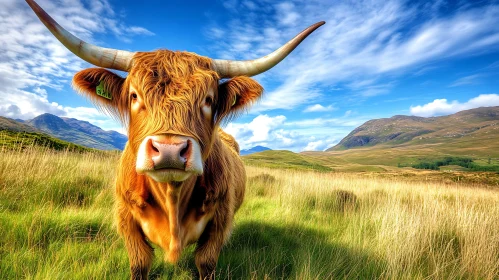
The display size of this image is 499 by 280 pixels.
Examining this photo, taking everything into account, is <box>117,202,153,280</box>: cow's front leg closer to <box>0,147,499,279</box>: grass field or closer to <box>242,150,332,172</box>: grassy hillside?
<box>0,147,499,279</box>: grass field

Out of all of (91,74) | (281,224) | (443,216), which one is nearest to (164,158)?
(91,74)

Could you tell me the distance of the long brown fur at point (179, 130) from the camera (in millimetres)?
2404

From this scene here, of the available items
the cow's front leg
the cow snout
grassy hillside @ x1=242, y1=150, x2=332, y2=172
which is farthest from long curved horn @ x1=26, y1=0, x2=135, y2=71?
grassy hillside @ x1=242, y1=150, x2=332, y2=172

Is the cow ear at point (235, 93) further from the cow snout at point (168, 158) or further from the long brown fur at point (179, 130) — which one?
the cow snout at point (168, 158)

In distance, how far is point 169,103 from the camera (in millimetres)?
A: 2305

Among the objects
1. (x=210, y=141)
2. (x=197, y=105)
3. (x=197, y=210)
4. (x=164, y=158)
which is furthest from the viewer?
(x=197, y=210)

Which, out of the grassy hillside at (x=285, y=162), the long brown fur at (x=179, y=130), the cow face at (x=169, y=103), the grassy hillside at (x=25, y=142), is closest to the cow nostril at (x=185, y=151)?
the cow face at (x=169, y=103)

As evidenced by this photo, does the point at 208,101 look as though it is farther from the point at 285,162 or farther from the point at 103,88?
the point at 285,162

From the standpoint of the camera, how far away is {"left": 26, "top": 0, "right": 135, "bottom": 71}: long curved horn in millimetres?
2375

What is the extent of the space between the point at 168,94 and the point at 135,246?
73.3 inches

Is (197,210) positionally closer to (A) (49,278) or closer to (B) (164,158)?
(B) (164,158)

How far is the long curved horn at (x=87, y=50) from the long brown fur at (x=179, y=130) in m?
0.11

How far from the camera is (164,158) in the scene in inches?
75.9

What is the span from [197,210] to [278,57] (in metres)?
1.95
